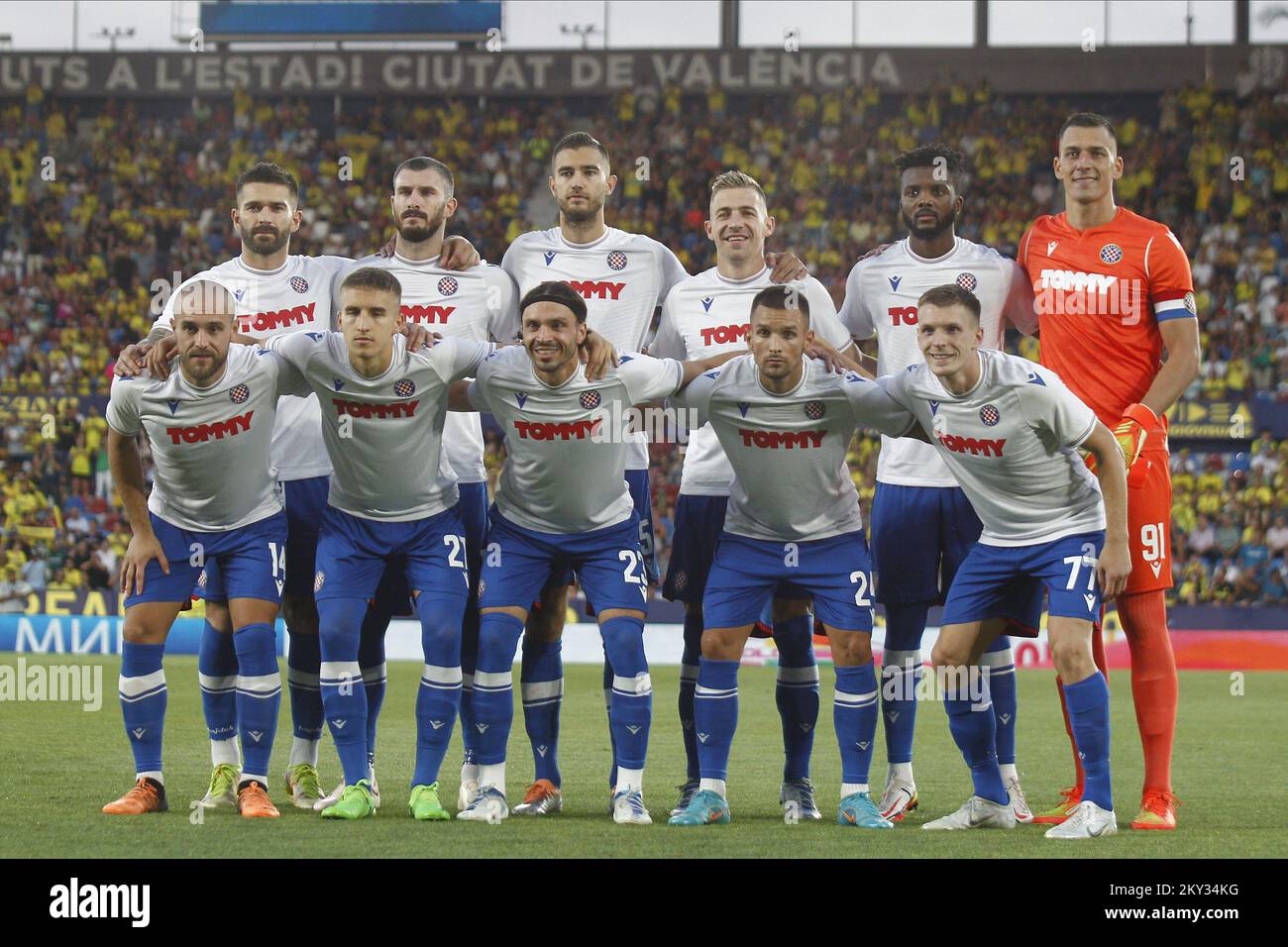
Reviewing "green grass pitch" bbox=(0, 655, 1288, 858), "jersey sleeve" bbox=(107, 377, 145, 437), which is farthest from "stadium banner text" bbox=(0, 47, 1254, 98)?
"jersey sleeve" bbox=(107, 377, 145, 437)

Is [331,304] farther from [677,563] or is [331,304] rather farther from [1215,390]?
[1215,390]

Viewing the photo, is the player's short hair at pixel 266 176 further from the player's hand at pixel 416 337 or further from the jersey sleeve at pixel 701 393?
the jersey sleeve at pixel 701 393

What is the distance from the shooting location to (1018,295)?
7438 millimetres

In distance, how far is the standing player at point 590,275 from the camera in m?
7.28

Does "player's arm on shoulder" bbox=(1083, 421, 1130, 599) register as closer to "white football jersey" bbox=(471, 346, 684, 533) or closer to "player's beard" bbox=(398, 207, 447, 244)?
"white football jersey" bbox=(471, 346, 684, 533)

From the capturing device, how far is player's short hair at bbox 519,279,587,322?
6.70 metres

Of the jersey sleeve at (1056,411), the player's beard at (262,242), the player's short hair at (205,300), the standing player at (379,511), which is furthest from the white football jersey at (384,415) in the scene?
the jersey sleeve at (1056,411)

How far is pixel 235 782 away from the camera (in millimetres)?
7121

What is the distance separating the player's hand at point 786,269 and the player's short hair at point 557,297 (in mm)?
1044

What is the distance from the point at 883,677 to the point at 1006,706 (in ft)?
1.84

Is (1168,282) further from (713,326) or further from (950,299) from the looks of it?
(713,326)

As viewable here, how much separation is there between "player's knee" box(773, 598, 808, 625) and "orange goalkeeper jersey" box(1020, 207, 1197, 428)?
1.54m
